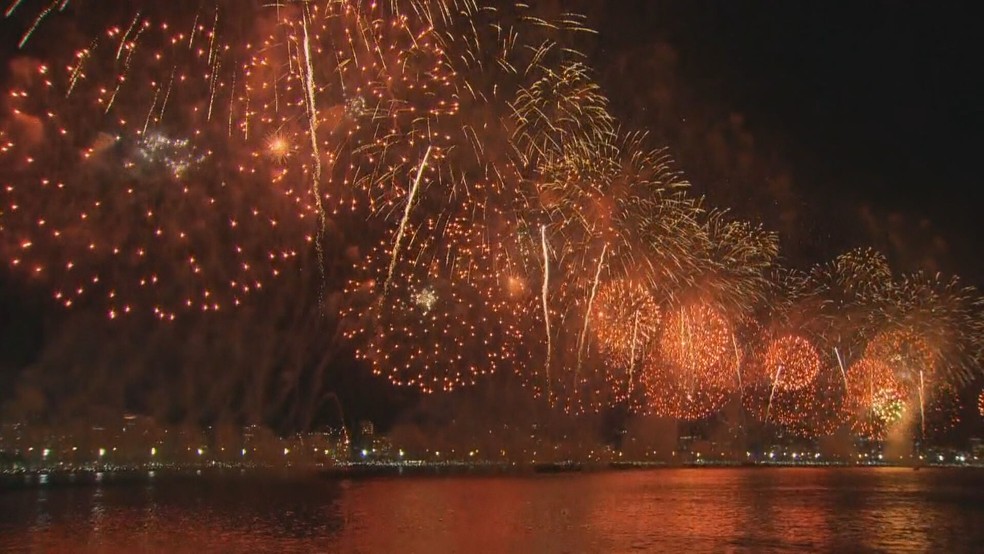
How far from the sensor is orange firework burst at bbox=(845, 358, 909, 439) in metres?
30.1

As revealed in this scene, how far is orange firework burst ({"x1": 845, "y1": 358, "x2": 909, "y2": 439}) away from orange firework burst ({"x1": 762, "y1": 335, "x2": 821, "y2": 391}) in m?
1.29

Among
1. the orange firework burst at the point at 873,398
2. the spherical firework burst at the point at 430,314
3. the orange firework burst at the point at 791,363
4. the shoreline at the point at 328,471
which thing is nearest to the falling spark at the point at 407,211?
the spherical firework burst at the point at 430,314

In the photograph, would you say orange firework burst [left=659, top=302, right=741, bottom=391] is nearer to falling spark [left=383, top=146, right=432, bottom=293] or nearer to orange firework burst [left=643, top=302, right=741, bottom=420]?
orange firework burst [left=643, top=302, right=741, bottom=420]

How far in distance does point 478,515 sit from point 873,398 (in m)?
21.7

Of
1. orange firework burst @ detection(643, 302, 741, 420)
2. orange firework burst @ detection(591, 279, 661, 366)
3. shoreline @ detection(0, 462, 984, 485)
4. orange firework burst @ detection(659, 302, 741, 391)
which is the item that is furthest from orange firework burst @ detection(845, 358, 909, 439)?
orange firework burst @ detection(591, 279, 661, 366)

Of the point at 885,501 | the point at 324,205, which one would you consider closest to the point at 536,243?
the point at 324,205

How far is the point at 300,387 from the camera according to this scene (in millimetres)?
26266

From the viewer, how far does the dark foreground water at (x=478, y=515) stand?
1130cm

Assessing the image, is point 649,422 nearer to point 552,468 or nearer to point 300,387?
point 552,468

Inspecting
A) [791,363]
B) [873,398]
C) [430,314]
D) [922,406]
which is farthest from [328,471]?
[922,406]

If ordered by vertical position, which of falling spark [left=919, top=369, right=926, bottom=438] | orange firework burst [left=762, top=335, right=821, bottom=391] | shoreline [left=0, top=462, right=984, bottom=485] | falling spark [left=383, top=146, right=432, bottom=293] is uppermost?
falling spark [left=383, top=146, right=432, bottom=293]

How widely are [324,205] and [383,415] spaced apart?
12738 millimetres

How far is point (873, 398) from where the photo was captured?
31547 mm

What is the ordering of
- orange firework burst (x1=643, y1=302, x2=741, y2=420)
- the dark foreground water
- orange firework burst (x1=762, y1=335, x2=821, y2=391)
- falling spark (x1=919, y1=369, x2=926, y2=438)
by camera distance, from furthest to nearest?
1. falling spark (x1=919, y1=369, x2=926, y2=438)
2. orange firework burst (x1=762, y1=335, x2=821, y2=391)
3. orange firework burst (x1=643, y1=302, x2=741, y2=420)
4. the dark foreground water
